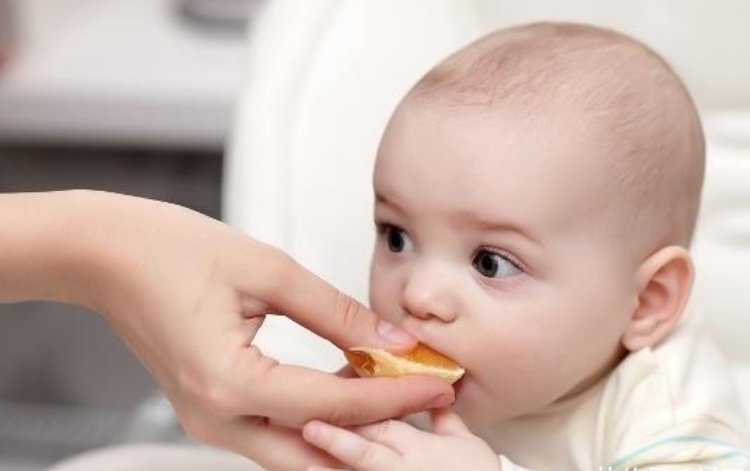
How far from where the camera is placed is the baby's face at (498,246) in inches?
28.1

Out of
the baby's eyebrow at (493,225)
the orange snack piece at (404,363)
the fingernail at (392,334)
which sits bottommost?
the orange snack piece at (404,363)

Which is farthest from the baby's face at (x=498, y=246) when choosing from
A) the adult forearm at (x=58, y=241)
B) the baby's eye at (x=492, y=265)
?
the adult forearm at (x=58, y=241)

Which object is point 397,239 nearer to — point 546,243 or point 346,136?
point 546,243

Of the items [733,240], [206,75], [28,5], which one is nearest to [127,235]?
[733,240]

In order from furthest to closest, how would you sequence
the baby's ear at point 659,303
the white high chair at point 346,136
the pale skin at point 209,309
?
1. the white high chair at point 346,136
2. the baby's ear at point 659,303
3. the pale skin at point 209,309

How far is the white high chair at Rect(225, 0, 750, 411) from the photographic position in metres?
0.91

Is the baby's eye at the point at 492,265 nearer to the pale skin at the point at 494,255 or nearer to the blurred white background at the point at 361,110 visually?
the pale skin at the point at 494,255

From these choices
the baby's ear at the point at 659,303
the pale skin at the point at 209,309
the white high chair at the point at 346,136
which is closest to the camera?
the pale skin at the point at 209,309

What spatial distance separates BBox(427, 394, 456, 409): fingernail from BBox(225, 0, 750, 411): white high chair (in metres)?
0.19

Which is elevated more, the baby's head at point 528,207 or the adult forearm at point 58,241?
the baby's head at point 528,207

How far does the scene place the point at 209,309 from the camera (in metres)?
0.66

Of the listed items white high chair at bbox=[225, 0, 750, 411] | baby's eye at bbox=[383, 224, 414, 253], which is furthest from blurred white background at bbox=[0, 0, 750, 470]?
baby's eye at bbox=[383, 224, 414, 253]

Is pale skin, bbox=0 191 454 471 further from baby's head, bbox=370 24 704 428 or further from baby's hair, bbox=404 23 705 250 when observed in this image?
baby's hair, bbox=404 23 705 250

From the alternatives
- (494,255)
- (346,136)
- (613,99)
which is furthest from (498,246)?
(346,136)
